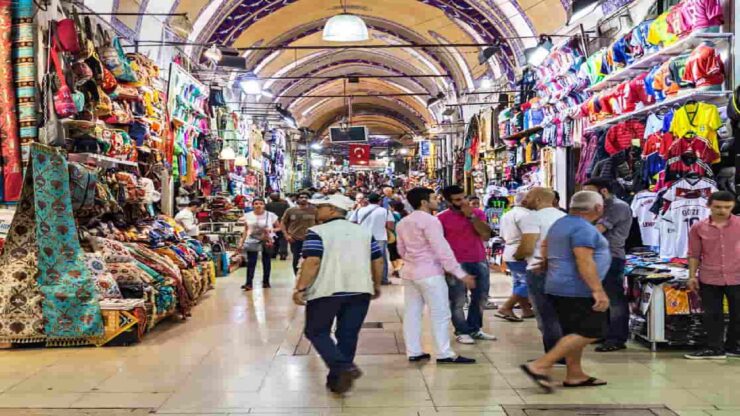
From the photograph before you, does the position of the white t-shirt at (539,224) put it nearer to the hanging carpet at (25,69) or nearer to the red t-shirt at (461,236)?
the red t-shirt at (461,236)

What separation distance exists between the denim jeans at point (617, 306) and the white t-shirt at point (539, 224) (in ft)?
2.28

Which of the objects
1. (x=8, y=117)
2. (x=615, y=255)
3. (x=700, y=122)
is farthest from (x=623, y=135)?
(x=8, y=117)

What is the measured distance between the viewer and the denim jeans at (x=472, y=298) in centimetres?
650

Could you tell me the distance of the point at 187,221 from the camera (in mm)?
11312

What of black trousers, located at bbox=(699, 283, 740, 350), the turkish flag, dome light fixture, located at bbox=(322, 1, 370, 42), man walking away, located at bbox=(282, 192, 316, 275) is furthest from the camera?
the turkish flag

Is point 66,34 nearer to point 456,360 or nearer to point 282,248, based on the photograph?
point 456,360

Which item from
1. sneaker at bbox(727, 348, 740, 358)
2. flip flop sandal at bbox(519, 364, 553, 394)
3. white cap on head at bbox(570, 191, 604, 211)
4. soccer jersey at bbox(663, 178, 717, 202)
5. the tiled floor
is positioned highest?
soccer jersey at bbox(663, 178, 717, 202)

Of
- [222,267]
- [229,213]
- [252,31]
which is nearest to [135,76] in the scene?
[222,267]

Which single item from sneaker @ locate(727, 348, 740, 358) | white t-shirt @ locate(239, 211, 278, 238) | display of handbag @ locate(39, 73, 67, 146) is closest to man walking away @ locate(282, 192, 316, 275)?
white t-shirt @ locate(239, 211, 278, 238)

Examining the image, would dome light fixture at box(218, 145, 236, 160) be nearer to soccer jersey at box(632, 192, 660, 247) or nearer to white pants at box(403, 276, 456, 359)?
soccer jersey at box(632, 192, 660, 247)

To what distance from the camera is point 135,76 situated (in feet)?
31.3

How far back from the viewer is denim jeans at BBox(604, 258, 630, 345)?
617 centimetres

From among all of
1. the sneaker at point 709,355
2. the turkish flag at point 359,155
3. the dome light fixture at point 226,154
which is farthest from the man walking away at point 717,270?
the turkish flag at point 359,155

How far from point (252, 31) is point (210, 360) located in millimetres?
12896
